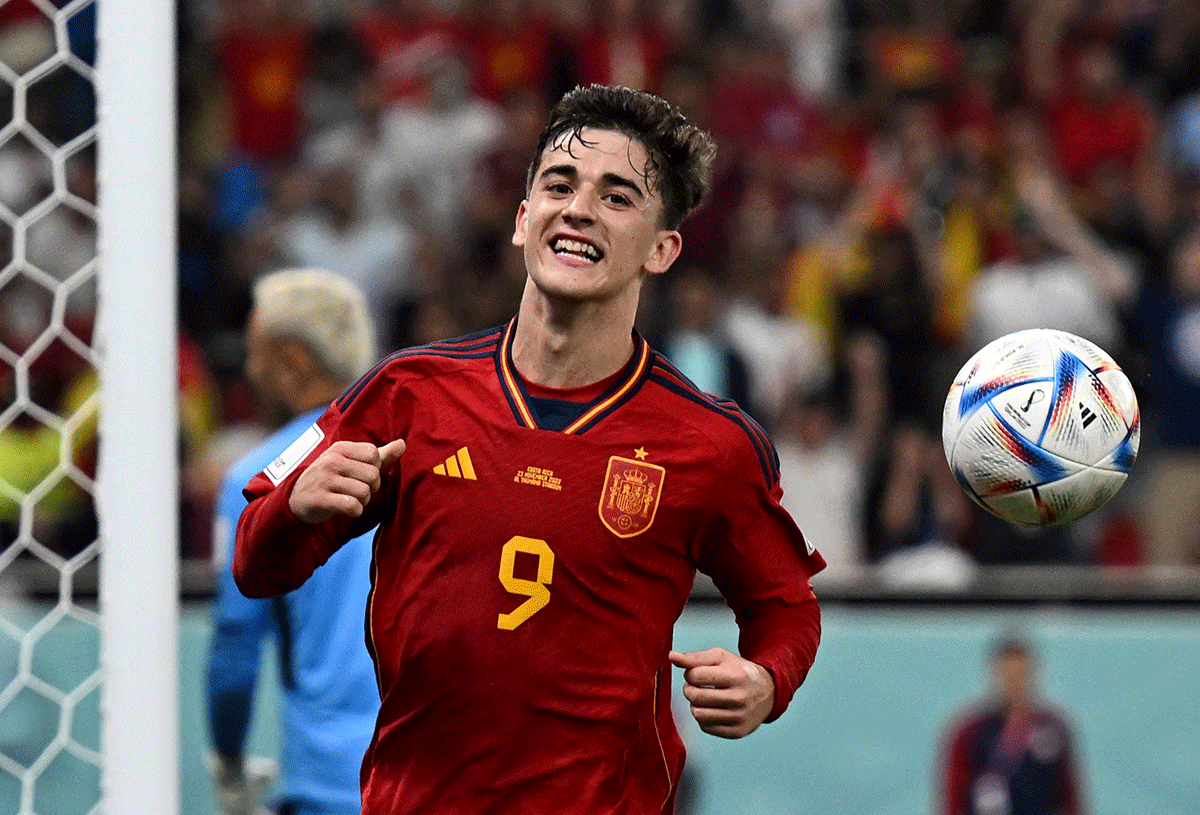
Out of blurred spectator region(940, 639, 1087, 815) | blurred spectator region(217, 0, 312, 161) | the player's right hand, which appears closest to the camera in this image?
the player's right hand

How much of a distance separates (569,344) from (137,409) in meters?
0.97

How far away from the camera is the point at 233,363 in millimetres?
8359

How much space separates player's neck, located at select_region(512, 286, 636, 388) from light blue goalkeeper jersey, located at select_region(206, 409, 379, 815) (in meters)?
0.99

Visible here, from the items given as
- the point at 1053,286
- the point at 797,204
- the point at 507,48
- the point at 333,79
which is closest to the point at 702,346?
the point at 797,204

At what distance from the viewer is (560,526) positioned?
105 inches

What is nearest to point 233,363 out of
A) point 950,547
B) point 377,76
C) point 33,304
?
point 33,304

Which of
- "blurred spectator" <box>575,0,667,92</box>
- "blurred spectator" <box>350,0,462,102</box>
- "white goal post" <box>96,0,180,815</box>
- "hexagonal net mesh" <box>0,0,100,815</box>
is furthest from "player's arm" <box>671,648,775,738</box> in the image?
"blurred spectator" <box>350,0,462,102</box>

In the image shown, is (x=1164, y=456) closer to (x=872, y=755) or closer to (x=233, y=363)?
(x=872, y=755)

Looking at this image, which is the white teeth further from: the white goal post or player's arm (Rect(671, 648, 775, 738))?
Answer: the white goal post

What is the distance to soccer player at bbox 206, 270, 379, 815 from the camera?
3.69 meters

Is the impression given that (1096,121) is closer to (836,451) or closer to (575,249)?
(836,451)

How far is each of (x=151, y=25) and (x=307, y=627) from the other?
1359 millimetres

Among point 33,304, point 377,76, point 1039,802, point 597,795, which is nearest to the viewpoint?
point 597,795

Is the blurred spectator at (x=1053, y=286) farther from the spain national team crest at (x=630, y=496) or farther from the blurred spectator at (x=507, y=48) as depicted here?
the spain national team crest at (x=630, y=496)
